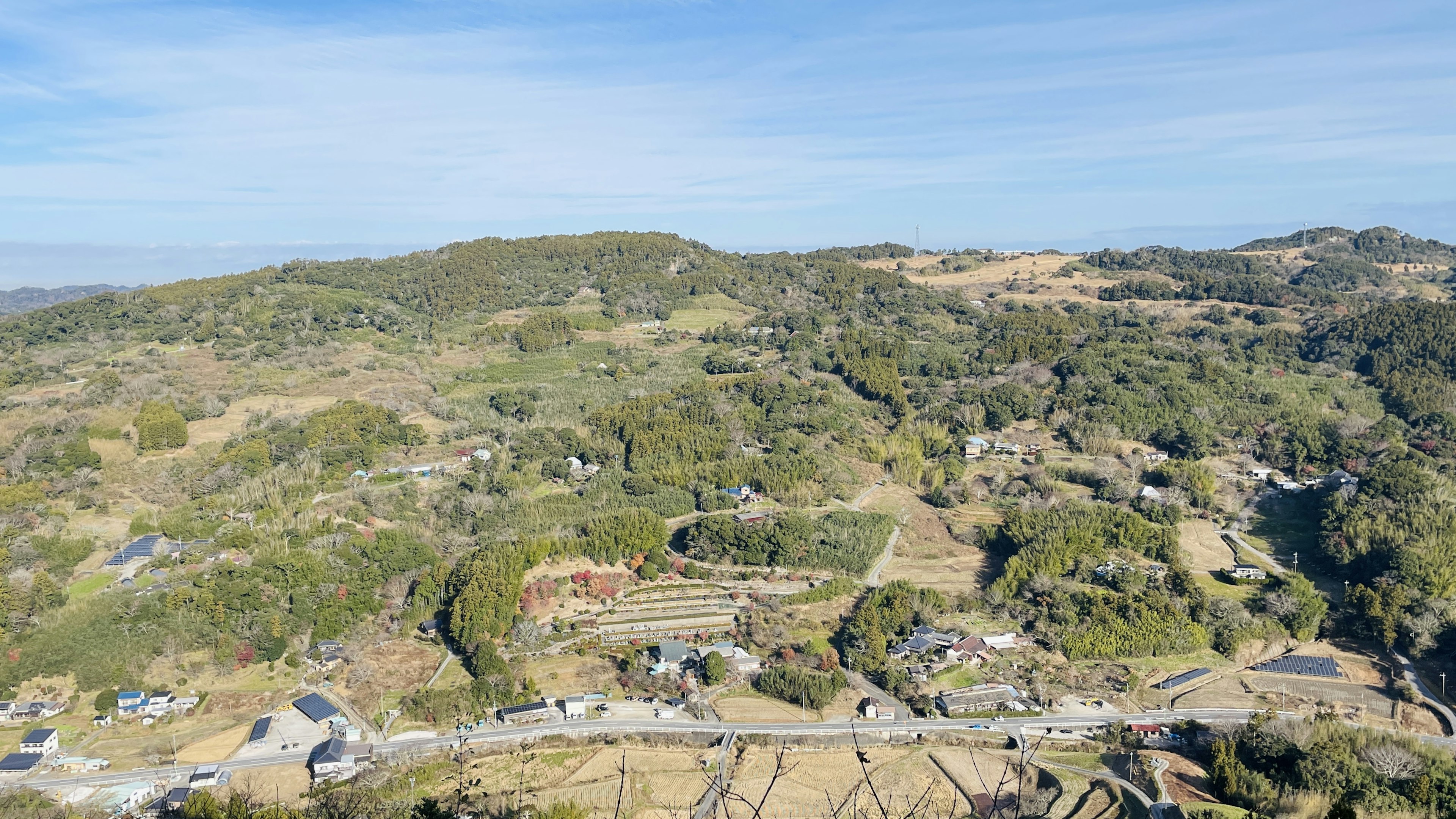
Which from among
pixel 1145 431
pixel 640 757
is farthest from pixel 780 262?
pixel 640 757

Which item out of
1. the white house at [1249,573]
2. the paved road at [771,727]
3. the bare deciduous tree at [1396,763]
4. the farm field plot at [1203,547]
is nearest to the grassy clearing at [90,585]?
the paved road at [771,727]

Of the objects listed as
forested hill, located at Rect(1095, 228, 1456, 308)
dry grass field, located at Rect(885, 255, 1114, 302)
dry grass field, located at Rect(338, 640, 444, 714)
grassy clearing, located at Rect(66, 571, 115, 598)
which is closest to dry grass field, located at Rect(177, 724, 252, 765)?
dry grass field, located at Rect(338, 640, 444, 714)

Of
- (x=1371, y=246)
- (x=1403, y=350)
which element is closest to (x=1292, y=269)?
(x=1371, y=246)

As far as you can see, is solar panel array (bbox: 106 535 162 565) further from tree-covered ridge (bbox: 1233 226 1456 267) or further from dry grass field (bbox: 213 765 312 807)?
tree-covered ridge (bbox: 1233 226 1456 267)

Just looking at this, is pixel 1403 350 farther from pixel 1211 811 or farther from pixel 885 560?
pixel 1211 811

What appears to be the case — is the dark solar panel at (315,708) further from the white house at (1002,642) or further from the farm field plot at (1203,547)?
the farm field plot at (1203,547)
